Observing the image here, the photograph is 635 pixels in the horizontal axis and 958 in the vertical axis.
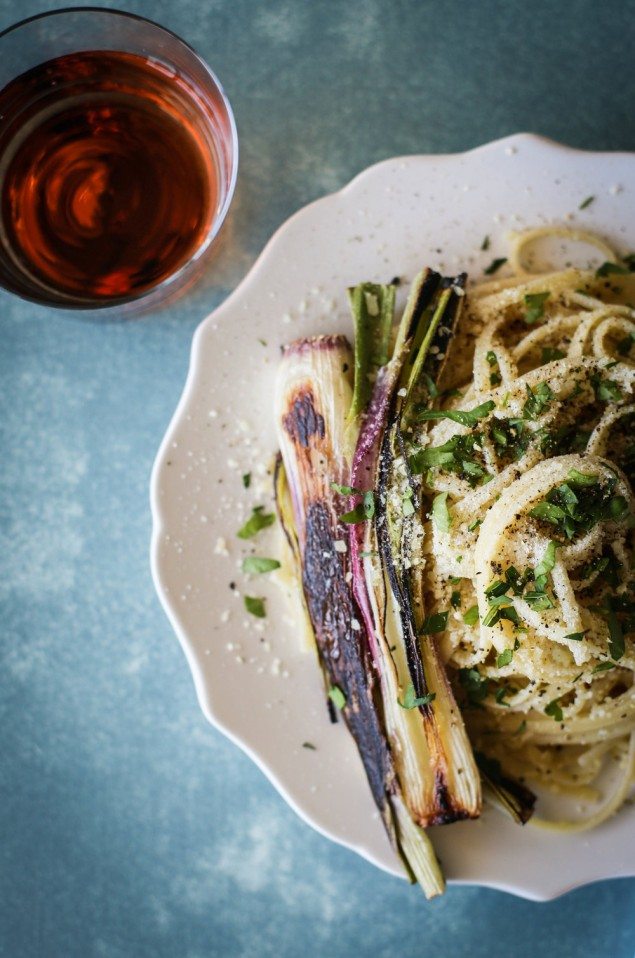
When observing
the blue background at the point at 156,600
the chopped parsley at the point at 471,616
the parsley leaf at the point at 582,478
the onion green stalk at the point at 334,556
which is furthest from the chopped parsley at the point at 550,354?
the blue background at the point at 156,600

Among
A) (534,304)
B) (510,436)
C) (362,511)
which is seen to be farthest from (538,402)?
(362,511)

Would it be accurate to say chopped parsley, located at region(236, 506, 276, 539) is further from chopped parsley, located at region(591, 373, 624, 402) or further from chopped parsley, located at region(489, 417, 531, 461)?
chopped parsley, located at region(591, 373, 624, 402)

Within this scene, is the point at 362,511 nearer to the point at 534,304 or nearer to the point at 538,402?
the point at 538,402

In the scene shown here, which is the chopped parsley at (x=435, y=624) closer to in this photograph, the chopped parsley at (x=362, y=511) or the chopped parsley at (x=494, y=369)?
the chopped parsley at (x=362, y=511)

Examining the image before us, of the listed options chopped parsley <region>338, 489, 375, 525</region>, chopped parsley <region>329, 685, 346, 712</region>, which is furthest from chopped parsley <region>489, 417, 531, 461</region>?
chopped parsley <region>329, 685, 346, 712</region>

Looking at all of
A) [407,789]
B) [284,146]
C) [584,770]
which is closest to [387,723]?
[407,789]

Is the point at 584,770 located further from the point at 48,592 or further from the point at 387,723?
the point at 48,592
